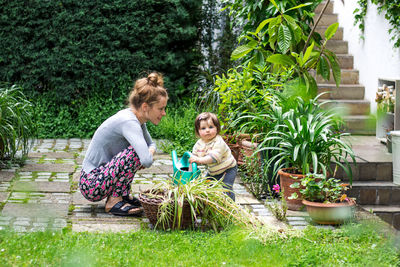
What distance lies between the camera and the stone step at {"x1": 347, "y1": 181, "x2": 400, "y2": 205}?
4902 millimetres

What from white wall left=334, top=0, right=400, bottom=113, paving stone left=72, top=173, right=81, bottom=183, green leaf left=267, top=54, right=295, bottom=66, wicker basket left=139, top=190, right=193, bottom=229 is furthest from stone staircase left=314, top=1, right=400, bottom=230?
paving stone left=72, top=173, right=81, bottom=183

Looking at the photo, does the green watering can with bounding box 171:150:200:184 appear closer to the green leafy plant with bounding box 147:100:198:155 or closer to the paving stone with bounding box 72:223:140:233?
the paving stone with bounding box 72:223:140:233

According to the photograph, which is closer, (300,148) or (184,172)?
(184,172)

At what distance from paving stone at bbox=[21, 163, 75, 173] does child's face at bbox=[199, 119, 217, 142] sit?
1975 millimetres

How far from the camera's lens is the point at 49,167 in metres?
5.69

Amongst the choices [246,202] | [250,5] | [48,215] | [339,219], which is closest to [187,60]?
[250,5]

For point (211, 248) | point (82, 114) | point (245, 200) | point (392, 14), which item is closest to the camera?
point (211, 248)

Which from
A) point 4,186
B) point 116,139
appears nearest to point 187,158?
point 116,139

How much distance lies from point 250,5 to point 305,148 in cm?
254

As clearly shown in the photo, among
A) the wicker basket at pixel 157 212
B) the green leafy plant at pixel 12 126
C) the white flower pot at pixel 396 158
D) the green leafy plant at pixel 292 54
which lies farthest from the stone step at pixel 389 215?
the green leafy plant at pixel 12 126

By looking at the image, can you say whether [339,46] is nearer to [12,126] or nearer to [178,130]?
[178,130]

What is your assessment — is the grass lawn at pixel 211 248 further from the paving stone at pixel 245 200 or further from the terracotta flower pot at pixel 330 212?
the paving stone at pixel 245 200

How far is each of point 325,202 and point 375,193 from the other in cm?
118

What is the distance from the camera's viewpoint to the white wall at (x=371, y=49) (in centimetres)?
697
